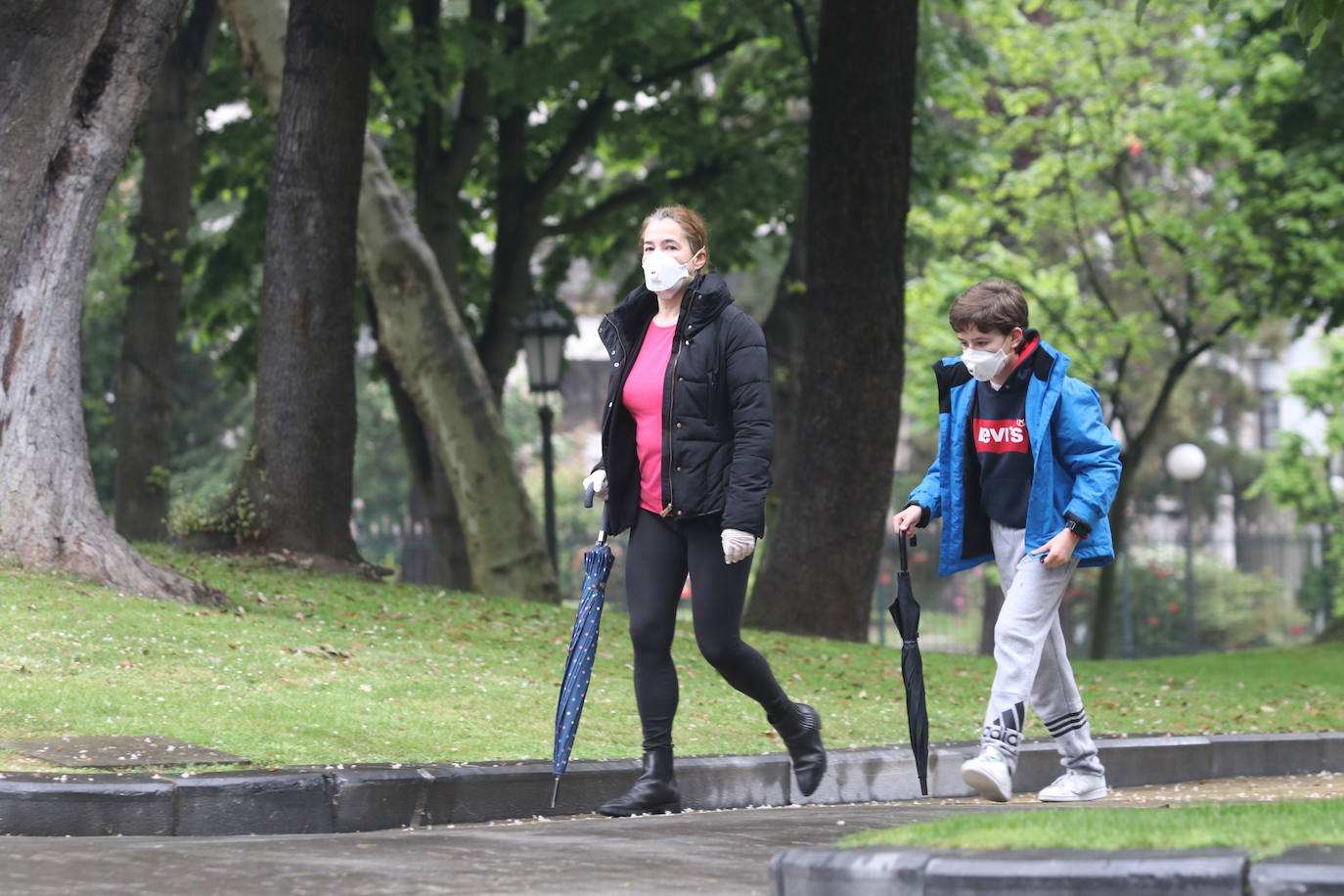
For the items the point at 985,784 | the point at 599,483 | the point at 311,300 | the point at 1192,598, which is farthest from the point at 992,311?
the point at 1192,598

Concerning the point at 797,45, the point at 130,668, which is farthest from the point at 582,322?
the point at 130,668

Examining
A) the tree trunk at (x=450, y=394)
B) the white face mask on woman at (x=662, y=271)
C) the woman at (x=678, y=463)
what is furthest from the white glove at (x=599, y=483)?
the tree trunk at (x=450, y=394)

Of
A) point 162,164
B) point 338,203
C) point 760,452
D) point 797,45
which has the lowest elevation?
point 760,452

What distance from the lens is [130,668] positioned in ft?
28.4

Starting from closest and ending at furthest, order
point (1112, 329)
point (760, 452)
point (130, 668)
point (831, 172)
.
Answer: point (760, 452) < point (130, 668) < point (831, 172) < point (1112, 329)

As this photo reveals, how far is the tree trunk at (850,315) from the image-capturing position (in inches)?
629

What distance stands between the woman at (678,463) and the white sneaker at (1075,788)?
3.77 ft

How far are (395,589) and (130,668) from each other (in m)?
5.08

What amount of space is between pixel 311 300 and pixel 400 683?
5.47 meters

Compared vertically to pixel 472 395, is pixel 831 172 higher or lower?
higher

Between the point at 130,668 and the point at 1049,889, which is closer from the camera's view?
the point at 1049,889

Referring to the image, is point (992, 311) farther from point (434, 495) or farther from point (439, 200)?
point (439, 200)

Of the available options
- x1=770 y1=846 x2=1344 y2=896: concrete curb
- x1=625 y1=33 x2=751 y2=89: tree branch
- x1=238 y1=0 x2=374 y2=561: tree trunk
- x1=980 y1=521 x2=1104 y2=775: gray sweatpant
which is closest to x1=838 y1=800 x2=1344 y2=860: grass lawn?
x1=770 y1=846 x2=1344 y2=896: concrete curb

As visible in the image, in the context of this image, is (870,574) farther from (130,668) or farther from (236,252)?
(236,252)
